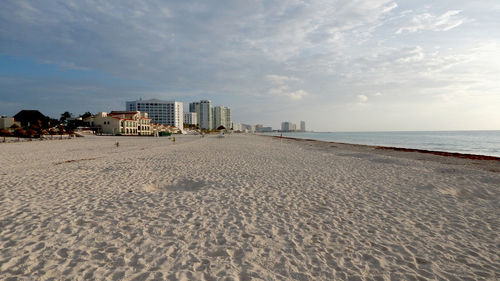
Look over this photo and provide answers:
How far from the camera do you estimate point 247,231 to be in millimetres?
4859

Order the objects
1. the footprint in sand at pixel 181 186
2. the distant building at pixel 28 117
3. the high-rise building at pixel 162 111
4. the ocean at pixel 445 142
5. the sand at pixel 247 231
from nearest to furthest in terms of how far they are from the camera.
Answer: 1. the sand at pixel 247 231
2. the footprint in sand at pixel 181 186
3. the ocean at pixel 445 142
4. the distant building at pixel 28 117
5. the high-rise building at pixel 162 111

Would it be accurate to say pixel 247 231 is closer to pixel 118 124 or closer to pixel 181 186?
pixel 181 186

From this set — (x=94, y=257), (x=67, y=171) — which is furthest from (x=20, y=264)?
(x=67, y=171)

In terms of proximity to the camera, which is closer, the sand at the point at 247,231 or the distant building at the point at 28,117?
the sand at the point at 247,231

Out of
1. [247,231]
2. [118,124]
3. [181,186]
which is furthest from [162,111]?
[247,231]

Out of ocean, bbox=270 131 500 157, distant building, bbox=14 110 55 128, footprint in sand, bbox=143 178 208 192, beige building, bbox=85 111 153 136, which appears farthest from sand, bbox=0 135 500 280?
distant building, bbox=14 110 55 128

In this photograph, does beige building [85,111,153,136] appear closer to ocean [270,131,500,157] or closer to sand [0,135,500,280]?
ocean [270,131,500,157]

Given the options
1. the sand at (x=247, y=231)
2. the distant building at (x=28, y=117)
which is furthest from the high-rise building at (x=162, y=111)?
the sand at (x=247, y=231)

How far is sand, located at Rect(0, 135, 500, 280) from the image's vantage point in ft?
11.6

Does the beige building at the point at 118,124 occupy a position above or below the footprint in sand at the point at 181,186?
above

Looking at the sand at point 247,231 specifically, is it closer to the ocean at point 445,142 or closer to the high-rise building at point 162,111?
the ocean at point 445,142

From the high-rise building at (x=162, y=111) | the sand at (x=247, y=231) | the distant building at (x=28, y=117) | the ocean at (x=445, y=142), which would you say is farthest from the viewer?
the high-rise building at (x=162, y=111)

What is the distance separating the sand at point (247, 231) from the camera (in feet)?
11.6

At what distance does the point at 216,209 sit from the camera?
20.4ft
